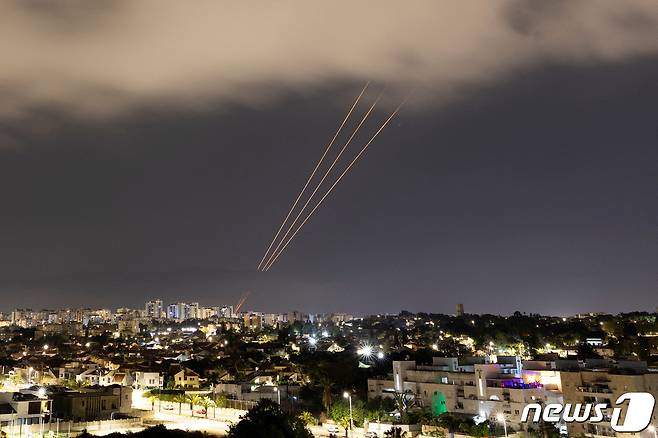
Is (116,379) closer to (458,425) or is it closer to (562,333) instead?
(458,425)

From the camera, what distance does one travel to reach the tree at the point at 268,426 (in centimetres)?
1939

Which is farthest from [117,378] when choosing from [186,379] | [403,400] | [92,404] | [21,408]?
[403,400]

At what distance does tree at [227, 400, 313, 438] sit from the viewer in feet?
63.6

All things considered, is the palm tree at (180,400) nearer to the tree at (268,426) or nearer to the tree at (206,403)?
the tree at (206,403)

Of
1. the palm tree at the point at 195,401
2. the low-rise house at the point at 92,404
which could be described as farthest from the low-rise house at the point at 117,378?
the low-rise house at the point at 92,404

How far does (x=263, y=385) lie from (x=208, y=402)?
21.8 ft

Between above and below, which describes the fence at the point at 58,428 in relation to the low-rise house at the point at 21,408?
below

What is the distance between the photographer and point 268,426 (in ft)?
64.8

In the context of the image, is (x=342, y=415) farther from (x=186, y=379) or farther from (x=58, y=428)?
(x=186, y=379)

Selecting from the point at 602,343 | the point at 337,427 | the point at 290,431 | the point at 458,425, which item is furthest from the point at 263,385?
the point at 602,343

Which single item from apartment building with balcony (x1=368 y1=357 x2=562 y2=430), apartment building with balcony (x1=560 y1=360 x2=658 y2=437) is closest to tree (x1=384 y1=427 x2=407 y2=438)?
apartment building with balcony (x1=368 y1=357 x2=562 y2=430)

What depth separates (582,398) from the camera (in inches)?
978

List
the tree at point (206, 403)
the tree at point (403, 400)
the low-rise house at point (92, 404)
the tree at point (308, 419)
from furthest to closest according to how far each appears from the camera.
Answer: the tree at point (206, 403), the tree at point (403, 400), the tree at point (308, 419), the low-rise house at point (92, 404)

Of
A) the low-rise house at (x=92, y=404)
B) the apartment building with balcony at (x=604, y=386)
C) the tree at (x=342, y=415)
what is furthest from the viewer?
the tree at (x=342, y=415)
